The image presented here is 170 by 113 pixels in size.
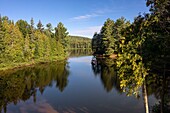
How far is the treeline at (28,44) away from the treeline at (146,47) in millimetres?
42424

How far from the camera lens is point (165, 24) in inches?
564

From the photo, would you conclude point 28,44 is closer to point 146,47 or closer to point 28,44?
point 28,44

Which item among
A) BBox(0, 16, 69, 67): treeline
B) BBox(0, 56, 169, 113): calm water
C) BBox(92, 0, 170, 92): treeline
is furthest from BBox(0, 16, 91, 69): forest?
BBox(92, 0, 170, 92): treeline

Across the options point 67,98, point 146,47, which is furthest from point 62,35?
point 146,47

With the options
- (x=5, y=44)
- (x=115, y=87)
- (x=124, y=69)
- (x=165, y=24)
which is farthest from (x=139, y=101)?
(x=5, y=44)

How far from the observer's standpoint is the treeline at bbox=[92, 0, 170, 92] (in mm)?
14164

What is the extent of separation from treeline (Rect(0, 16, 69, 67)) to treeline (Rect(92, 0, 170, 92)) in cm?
4242

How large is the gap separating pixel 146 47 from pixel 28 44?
57.9 metres

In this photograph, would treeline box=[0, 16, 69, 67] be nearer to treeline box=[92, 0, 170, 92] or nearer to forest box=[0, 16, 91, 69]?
forest box=[0, 16, 91, 69]

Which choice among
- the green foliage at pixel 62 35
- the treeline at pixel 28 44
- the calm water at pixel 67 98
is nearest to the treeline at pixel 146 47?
the calm water at pixel 67 98

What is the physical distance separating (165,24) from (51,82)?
2795 cm

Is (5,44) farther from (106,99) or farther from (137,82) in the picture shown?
(137,82)

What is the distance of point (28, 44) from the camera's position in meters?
68.6

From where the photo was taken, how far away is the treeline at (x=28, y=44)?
5481cm
